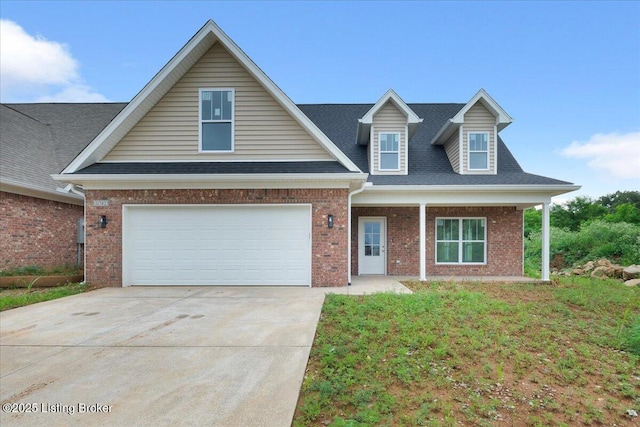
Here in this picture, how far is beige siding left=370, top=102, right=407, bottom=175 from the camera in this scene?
438 inches

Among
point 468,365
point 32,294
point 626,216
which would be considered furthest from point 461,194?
→ point 626,216

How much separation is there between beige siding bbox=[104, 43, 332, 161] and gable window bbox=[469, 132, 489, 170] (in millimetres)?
5402

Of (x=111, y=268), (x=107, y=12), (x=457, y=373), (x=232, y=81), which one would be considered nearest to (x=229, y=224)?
(x=111, y=268)

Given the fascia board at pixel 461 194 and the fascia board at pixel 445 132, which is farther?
the fascia board at pixel 445 132

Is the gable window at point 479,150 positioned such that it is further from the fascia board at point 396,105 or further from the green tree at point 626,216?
the green tree at point 626,216

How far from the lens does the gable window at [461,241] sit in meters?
11.6

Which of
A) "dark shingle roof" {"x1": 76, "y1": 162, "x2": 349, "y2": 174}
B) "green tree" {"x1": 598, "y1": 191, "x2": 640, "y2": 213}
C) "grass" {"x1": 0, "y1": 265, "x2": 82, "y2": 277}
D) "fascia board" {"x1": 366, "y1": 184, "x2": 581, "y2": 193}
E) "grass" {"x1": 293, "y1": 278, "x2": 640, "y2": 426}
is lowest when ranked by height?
"grass" {"x1": 0, "y1": 265, "x2": 82, "y2": 277}

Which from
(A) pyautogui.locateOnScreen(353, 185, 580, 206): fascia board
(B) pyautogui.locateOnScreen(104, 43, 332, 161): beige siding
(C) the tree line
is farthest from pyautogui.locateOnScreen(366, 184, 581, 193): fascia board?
(C) the tree line

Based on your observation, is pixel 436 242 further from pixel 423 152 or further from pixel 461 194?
pixel 423 152

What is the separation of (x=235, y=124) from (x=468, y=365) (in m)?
8.21

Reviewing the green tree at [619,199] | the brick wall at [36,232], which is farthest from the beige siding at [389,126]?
the green tree at [619,199]

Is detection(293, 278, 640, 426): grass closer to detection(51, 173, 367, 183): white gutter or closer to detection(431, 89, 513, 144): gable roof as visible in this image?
detection(51, 173, 367, 183): white gutter

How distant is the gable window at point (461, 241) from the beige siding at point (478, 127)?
190 centimetres

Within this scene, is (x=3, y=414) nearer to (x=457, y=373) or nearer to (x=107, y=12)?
(x=457, y=373)
